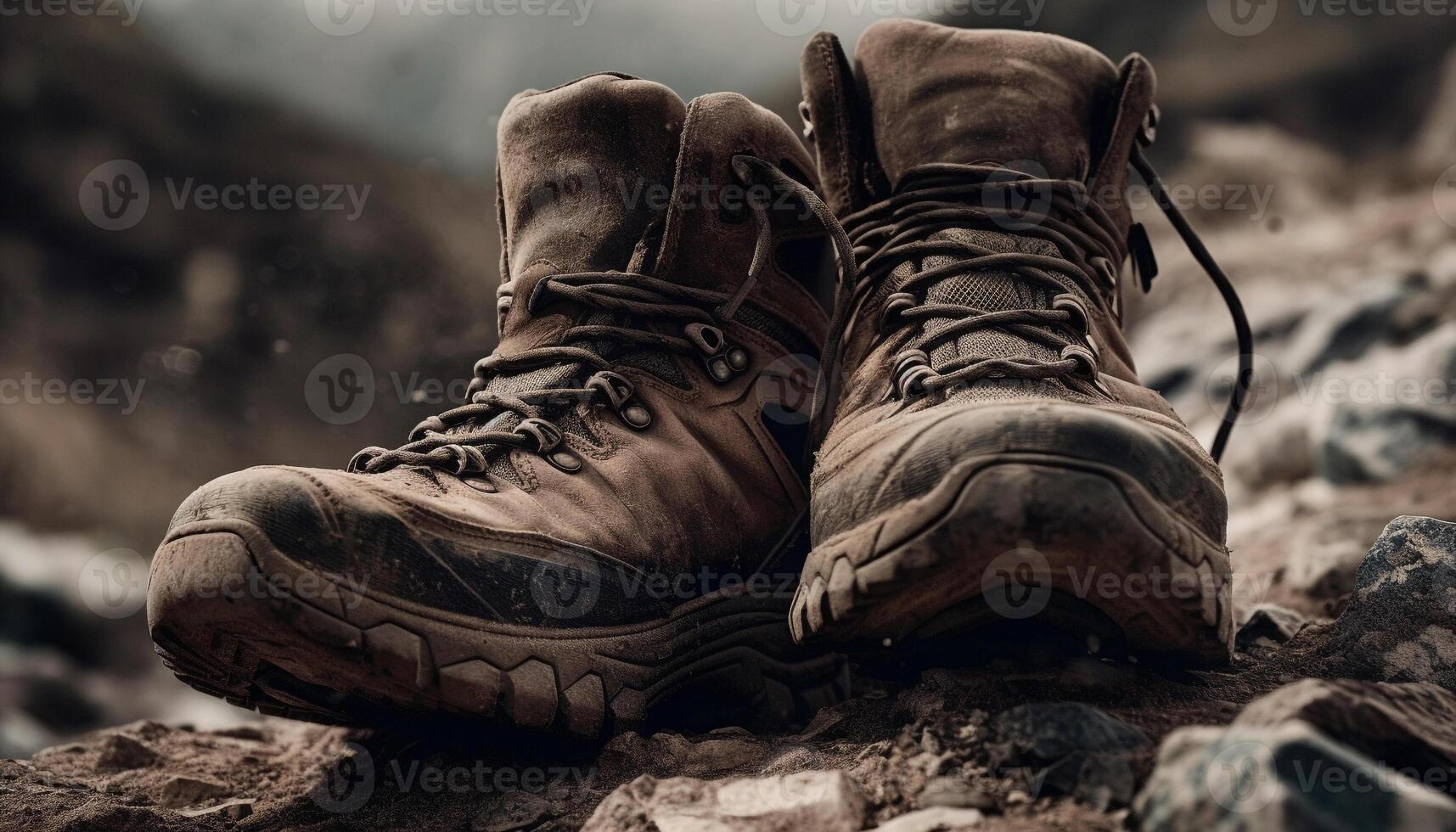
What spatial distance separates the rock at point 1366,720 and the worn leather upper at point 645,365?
29.1 inches

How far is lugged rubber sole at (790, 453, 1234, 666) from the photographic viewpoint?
110cm

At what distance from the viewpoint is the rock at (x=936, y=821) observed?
1.03 meters

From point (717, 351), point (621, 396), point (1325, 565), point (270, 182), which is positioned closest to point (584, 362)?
point (621, 396)

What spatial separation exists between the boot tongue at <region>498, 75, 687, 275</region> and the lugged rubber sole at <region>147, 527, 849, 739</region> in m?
0.54

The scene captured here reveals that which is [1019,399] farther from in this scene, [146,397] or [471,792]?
[146,397]

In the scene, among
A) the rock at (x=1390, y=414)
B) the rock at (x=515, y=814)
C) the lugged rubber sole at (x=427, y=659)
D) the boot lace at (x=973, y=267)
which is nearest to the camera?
the lugged rubber sole at (x=427, y=659)

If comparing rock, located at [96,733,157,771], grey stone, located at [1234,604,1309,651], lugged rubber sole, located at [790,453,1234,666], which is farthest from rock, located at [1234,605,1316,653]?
rock, located at [96,733,157,771]

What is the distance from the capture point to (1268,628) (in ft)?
5.50

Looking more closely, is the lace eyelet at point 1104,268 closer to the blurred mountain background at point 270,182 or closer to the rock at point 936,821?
the rock at point 936,821

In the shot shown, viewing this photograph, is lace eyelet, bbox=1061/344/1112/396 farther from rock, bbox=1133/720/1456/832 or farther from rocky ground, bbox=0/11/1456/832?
rock, bbox=1133/720/1456/832

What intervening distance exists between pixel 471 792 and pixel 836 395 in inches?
28.1

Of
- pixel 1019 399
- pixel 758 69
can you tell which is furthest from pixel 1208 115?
pixel 1019 399

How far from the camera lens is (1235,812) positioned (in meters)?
0.81

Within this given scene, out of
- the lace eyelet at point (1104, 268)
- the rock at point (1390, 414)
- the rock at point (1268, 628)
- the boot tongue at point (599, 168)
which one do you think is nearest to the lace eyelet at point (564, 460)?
the boot tongue at point (599, 168)
